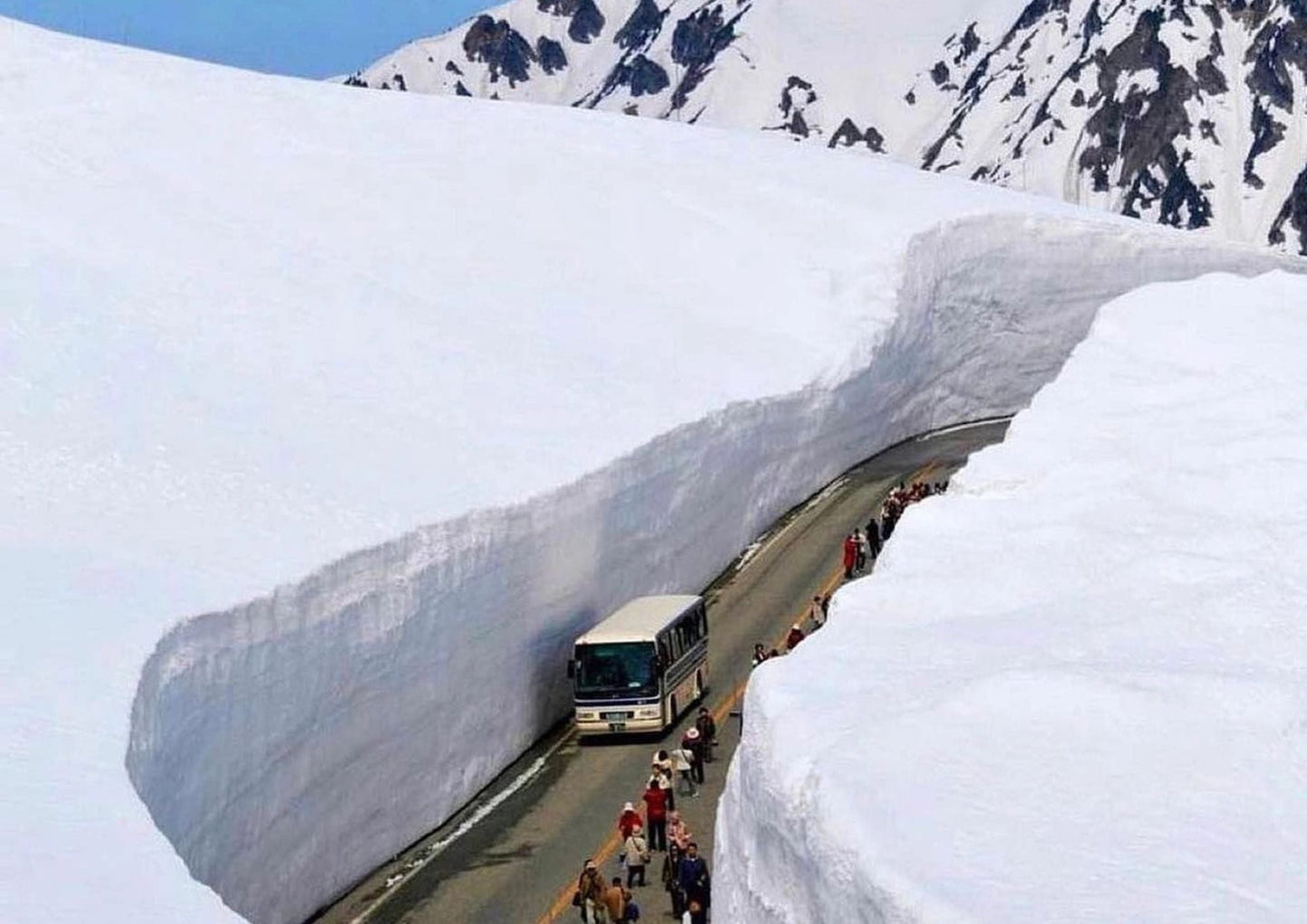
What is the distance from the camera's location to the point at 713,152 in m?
84.8

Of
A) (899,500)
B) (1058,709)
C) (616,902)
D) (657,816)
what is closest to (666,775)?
(657,816)

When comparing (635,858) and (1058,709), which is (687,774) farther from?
(1058,709)

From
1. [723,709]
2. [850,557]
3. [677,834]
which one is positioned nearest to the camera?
[677,834]

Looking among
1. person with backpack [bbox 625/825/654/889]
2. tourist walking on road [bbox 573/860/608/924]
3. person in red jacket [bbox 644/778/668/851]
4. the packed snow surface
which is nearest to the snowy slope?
tourist walking on road [bbox 573/860/608/924]

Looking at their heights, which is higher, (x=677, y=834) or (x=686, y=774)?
(x=677, y=834)

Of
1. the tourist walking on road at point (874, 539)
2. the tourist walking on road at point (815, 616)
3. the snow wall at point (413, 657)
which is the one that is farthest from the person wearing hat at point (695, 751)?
the tourist walking on road at point (874, 539)

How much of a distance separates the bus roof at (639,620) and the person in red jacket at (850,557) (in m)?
9.02

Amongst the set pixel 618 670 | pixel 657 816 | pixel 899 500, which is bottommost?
pixel 657 816

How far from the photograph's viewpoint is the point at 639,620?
42188 mm

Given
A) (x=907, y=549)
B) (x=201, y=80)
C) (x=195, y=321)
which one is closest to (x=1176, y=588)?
(x=907, y=549)

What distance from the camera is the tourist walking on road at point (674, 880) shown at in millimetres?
32094

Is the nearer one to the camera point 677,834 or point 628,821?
point 677,834

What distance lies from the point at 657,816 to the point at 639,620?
25.2 feet

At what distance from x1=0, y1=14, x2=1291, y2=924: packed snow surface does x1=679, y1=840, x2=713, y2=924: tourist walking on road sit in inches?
255
